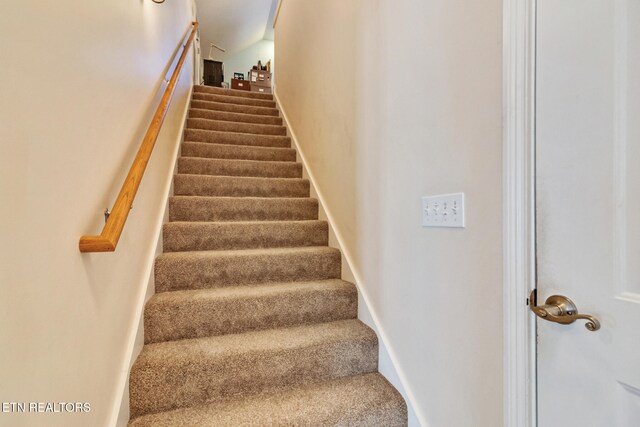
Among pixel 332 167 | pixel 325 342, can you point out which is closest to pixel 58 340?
pixel 325 342

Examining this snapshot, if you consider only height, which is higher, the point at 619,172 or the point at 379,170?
the point at 379,170

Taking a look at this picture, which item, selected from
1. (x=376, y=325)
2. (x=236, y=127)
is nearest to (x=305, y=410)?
(x=376, y=325)

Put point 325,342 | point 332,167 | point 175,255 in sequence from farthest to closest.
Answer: point 332,167
point 175,255
point 325,342

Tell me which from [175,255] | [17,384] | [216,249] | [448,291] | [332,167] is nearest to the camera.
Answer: [17,384]

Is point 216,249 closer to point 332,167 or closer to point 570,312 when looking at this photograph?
point 332,167

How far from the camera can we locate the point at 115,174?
1.11 m

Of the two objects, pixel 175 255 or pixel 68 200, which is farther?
→ pixel 175 255

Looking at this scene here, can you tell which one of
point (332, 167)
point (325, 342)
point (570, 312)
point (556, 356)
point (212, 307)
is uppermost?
point (332, 167)

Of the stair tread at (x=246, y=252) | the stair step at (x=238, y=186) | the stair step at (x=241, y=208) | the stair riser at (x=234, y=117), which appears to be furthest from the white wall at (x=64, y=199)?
the stair riser at (x=234, y=117)

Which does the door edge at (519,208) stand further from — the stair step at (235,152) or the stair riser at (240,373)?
the stair step at (235,152)

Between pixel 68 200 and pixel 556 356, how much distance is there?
1.30 metres

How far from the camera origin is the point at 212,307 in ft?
4.90

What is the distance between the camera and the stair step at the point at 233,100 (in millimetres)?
3930

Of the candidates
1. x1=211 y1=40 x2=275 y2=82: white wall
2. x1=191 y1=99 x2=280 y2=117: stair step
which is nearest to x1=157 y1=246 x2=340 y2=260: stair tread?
x1=191 y1=99 x2=280 y2=117: stair step
